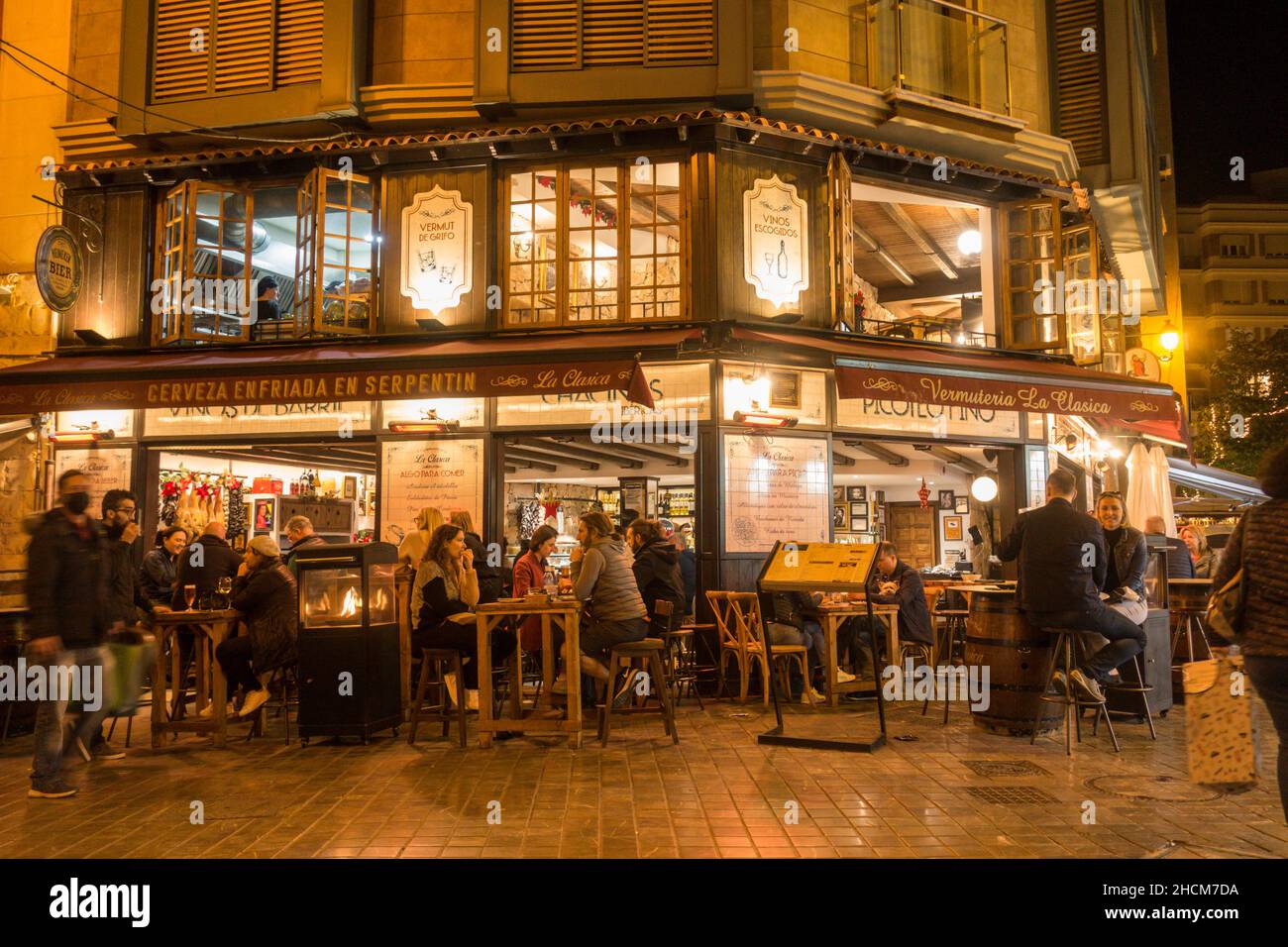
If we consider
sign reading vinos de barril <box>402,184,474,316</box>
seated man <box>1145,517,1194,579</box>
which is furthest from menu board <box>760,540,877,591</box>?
sign reading vinos de barril <box>402,184,474,316</box>

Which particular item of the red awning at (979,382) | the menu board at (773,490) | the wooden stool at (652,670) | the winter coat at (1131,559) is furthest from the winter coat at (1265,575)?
the menu board at (773,490)

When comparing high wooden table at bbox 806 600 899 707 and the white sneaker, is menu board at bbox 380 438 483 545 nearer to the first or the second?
the white sneaker

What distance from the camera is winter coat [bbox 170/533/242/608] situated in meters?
9.21

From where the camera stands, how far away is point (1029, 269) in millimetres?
12430

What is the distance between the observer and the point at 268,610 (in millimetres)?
7469

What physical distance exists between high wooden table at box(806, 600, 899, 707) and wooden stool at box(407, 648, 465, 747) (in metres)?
3.30

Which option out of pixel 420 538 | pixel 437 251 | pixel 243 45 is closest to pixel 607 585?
pixel 420 538

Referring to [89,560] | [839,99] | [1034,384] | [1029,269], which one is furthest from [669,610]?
[1029,269]

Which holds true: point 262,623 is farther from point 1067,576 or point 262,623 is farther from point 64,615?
point 1067,576

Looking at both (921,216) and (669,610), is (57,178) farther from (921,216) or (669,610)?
(921,216)

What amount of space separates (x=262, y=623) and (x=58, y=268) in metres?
6.19

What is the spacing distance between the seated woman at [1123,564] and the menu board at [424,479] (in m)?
6.05

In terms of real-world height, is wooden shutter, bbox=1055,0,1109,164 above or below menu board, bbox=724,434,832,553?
above

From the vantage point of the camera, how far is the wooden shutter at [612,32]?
36.3 feet
